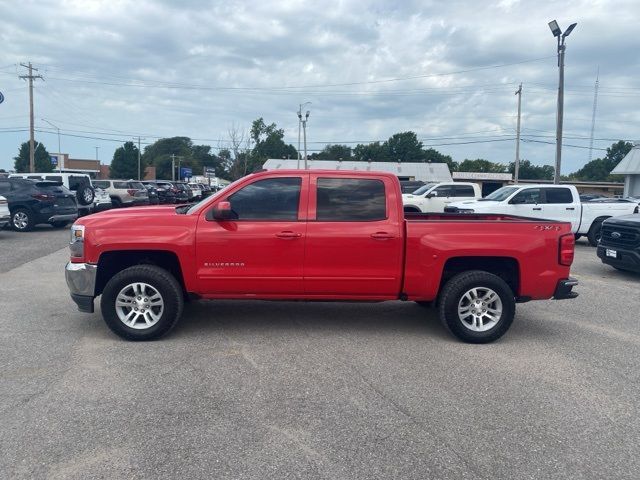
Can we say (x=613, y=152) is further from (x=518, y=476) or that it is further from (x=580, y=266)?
(x=518, y=476)

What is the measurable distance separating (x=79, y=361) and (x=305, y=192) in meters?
2.84

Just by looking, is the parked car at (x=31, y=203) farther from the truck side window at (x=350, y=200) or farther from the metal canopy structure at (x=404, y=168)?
the metal canopy structure at (x=404, y=168)

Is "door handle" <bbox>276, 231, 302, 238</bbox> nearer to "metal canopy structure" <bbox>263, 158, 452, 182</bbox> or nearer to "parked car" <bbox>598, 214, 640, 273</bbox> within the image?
"parked car" <bbox>598, 214, 640, 273</bbox>

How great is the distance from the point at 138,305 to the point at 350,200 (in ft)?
8.38

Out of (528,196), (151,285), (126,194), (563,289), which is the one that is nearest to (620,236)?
(528,196)

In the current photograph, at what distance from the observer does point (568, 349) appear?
19.9 ft

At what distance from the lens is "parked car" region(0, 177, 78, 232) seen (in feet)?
56.3

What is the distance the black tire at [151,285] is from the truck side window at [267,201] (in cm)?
105

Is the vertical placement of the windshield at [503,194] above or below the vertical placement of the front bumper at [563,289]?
above

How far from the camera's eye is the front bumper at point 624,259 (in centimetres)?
1027

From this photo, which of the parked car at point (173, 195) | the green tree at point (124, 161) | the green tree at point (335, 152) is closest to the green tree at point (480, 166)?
the green tree at point (335, 152)

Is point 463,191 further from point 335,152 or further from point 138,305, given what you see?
point 335,152

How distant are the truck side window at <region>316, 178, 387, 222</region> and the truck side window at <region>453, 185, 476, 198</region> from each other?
15.3m

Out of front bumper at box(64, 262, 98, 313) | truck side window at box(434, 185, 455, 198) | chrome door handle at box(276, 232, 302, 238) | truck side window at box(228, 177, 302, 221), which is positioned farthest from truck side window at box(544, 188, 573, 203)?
front bumper at box(64, 262, 98, 313)
